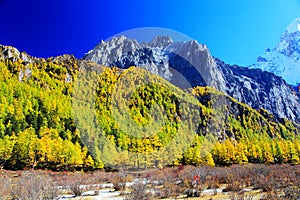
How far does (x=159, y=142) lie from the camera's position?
53875mm

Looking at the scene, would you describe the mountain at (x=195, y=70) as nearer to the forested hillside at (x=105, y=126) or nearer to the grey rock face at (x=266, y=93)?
the grey rock face at (x=266, y=93)

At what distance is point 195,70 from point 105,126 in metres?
92.3

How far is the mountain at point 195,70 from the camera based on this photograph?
135 m

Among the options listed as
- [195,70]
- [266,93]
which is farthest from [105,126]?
[266,93]

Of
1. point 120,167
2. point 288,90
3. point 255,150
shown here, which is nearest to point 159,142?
point 120,167

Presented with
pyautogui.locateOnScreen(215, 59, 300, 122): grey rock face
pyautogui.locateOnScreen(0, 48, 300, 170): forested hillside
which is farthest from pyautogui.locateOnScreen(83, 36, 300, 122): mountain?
pyautogui.locateOnScreen(0, 48, 300, 170): forested hillside

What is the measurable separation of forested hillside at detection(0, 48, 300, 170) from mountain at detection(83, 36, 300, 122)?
37846 mm

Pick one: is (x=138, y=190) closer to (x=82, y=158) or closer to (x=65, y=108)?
(x=82, y=158)

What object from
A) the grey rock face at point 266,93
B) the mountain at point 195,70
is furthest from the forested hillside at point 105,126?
the grey rock face at point 266,93

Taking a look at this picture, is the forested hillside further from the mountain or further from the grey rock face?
the grey rock face

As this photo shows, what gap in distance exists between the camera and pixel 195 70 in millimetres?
140875

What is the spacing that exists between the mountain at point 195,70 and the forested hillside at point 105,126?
37.8m

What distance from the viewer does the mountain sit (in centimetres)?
13500

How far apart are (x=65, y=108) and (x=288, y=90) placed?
536 feet
